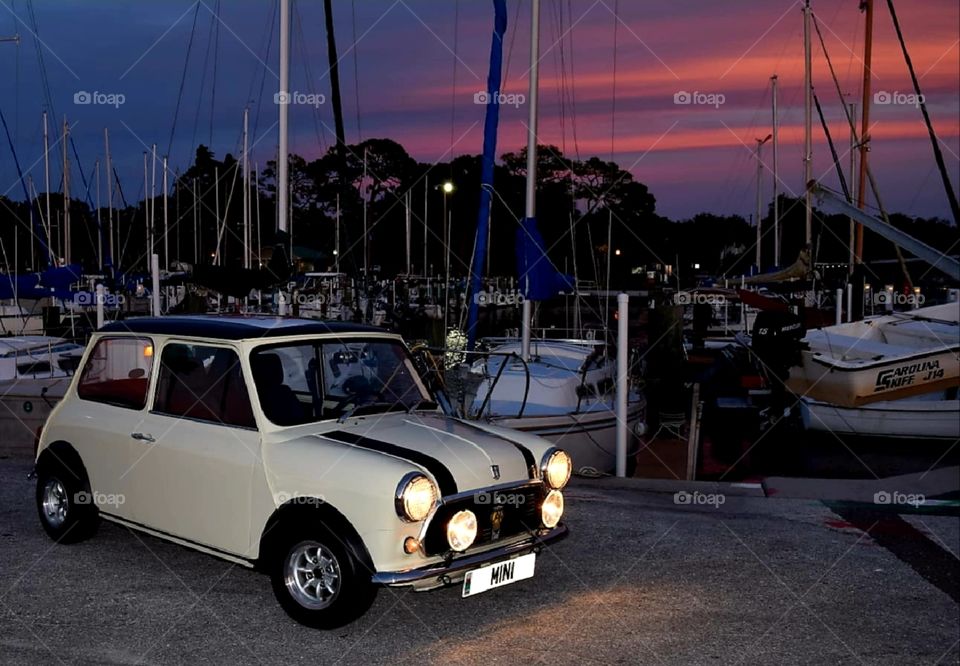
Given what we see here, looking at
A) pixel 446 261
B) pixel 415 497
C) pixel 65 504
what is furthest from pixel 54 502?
pixel 446 261

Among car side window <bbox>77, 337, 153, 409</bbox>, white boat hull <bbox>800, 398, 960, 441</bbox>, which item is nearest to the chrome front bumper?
car side window <bbox>77, 337, 153, 409</bbox>

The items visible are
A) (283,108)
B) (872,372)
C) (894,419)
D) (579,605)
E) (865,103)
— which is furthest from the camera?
(865,103)

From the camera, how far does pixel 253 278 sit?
1027cm

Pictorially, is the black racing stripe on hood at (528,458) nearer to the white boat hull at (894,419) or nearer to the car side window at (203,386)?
the car side window at (203,386)

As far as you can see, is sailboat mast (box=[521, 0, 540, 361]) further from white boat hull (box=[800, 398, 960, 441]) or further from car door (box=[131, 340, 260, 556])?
car door (box=[131, 340, 260, 556])

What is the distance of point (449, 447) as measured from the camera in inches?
221

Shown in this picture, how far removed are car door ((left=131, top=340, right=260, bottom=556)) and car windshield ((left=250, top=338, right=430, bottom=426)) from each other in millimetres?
170

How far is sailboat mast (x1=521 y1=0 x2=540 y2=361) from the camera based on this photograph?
12.5 m

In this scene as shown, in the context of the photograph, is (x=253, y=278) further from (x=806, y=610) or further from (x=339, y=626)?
(x=806, y=610)

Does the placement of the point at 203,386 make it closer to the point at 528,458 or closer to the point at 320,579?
the point at 320,579

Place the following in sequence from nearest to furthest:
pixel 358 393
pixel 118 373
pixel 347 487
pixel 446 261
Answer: pixel 347 487, pixel 358 393, pixel 118 373, pixel 446 261

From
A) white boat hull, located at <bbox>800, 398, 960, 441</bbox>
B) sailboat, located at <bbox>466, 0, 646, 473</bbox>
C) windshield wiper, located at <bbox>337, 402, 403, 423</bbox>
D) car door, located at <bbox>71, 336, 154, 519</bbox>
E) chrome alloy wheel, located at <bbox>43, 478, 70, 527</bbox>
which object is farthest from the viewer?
white boat hull, located at <bbox>800, 398, 960, 441</bbox>

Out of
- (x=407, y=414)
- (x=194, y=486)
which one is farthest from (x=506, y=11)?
(x=194, y=486)

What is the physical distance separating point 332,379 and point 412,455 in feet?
3.88
